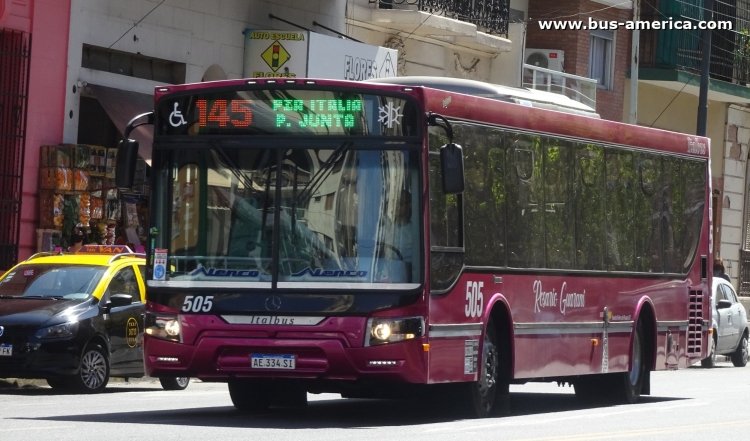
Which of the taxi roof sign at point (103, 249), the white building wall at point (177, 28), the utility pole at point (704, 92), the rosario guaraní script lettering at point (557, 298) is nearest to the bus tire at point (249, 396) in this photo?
the rosario guaraní script lettering at point (557, 298)

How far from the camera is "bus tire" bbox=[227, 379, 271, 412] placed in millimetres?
15977

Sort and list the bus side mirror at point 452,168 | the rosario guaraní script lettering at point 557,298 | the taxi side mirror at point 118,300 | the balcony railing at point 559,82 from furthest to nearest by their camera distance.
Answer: the balcony railing at point 559,82, the taxi side mirror at point 118,300, the rosario guaraní script lettering at point 557,298, the bus side mirror at point 452,168

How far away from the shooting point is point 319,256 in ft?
46.6

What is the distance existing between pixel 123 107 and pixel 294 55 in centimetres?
384

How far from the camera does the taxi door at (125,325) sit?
19.6m

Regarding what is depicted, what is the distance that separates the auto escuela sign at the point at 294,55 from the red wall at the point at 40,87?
14.6 feet

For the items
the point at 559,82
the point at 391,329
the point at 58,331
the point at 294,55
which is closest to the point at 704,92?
the point at 559,82

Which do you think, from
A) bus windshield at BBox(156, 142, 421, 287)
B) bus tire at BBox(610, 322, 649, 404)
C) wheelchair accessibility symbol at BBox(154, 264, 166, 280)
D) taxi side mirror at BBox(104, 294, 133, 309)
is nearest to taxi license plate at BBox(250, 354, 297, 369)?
bus windshield at BBox(156, 142, 421, 287)

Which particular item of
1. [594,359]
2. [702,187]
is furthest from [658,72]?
[594,359]

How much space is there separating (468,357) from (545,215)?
232 cm

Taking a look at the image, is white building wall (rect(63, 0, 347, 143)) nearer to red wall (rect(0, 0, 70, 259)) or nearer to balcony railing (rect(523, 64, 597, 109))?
red wall (rect(0, 0, 70, 259))

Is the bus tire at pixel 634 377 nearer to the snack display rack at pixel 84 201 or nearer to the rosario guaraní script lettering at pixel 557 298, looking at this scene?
the rosario guaraní script lettering at pixel 557 298

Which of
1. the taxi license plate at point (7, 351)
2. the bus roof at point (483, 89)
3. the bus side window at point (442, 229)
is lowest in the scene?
Result: the taxi license plate at point (7, 351)

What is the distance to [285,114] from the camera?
14.6m
